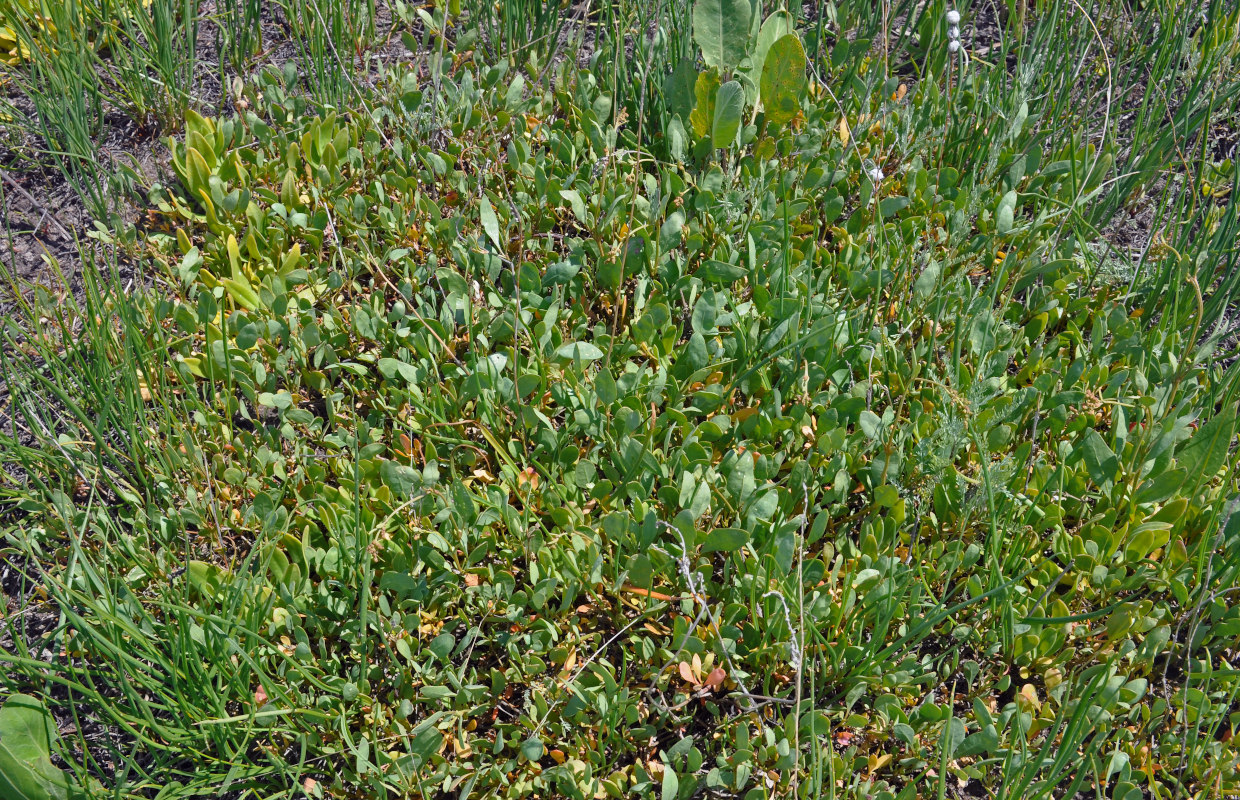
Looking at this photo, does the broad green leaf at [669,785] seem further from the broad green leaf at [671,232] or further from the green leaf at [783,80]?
the green leaf at [783,80]

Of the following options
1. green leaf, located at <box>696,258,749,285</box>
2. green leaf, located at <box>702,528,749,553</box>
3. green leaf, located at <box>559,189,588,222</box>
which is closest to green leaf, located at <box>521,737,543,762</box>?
green leaf, located at <box>702,528,749,553</box>

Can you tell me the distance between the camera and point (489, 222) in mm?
2332

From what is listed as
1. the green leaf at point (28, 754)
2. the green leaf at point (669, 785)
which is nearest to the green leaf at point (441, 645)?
the green leaf at point (669, 785)

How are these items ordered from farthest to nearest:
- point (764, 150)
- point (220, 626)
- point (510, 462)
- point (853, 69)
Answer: point (853, 69), point (764, 150), point (510, 462), point (220, 626)

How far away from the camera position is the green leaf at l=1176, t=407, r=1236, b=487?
73.7 inches

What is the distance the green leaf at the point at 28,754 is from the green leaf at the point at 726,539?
1201 millimetres

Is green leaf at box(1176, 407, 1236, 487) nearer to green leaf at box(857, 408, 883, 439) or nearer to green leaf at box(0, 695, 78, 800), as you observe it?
green leaf at box(857, 408, 883, 439)

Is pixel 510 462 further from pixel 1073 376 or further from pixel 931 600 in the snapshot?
pixel 1073 376

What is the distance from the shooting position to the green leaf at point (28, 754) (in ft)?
5.00

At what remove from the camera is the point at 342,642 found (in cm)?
183

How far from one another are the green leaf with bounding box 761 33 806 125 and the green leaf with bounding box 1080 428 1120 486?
1.20 m

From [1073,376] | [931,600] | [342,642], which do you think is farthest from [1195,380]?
[342,642]

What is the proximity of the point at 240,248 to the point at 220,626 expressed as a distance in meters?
1.07

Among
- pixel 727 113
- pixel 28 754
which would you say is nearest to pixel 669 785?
pixel 28 754
